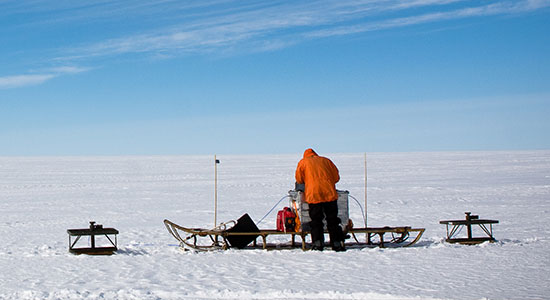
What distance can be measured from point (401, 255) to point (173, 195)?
1077 cm

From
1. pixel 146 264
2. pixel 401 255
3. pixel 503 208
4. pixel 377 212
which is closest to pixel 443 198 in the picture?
pixel 503 208

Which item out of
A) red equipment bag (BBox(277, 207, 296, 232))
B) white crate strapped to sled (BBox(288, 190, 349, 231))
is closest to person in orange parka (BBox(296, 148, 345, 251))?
white crate strapped to sled (BBox(288, 190, 349, 231))

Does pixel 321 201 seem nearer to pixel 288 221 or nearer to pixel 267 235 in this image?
pixel 288 221

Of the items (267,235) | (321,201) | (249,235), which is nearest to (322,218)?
(321,201)

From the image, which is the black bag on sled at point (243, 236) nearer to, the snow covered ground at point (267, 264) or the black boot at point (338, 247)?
the snow covered ground at point (267, 264)

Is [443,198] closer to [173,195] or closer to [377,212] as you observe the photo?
[377,212]

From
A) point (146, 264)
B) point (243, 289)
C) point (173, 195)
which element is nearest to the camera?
point (243, 289)

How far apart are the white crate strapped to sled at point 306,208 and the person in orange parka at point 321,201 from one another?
0.16m

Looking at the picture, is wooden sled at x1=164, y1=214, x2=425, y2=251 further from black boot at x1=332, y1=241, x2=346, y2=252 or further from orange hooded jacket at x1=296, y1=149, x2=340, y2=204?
orange hooded jacket at x1=296, y1=149, x2=340, y2=204

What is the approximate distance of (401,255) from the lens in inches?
277

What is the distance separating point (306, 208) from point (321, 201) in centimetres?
29

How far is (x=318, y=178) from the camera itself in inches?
291

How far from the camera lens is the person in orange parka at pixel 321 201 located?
7.34 meters

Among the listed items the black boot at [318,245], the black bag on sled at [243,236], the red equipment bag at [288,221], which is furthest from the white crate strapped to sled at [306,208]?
the black bag on sled at [243,236]
